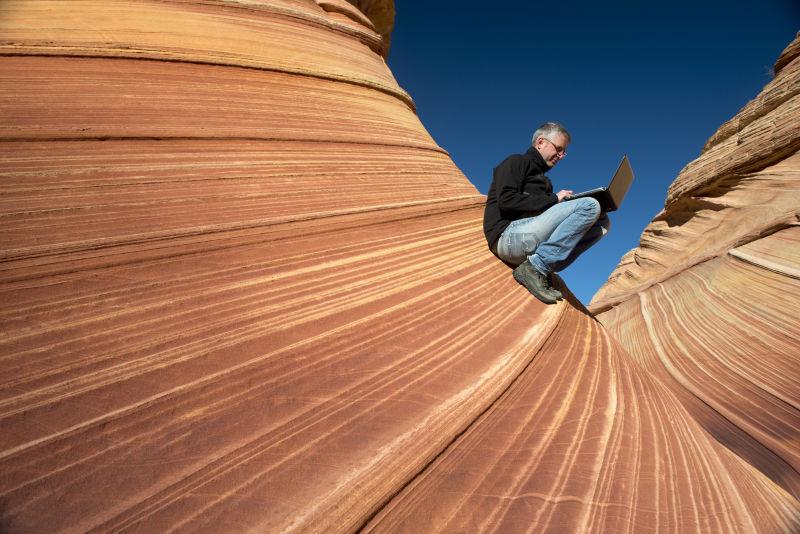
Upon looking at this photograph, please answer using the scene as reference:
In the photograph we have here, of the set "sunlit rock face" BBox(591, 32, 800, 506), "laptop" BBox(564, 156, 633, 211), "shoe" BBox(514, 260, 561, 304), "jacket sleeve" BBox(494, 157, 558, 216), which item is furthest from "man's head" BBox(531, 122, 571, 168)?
"sunlit rock face" BBox(591, 32, 800, 506)

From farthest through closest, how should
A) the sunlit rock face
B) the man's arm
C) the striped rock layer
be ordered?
the sunlit rock face, the man's arm, the striped rock layer

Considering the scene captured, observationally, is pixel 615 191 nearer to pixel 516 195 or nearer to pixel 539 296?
pixel 516 195

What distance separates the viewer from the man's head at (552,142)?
2.00 m

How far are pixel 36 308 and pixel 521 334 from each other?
1.59 metres

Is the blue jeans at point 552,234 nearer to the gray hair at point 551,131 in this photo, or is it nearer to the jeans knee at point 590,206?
the jeans knee at point 590,206

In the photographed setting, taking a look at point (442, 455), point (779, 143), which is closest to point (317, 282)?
point (442, 455)

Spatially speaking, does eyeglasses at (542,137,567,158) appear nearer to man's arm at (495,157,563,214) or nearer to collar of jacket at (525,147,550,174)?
collar of jacket at (525,147,550,174)

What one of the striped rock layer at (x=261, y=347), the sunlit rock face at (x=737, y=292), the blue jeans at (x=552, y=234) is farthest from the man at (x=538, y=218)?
the sunlit rock face at (x=737, y=292)

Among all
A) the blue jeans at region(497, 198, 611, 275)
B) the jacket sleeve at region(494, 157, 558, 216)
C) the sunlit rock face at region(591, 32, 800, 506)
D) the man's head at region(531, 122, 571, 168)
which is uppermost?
the man's head at region(531, 122, 571, 168)

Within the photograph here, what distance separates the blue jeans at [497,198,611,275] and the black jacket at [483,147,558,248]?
51 mm

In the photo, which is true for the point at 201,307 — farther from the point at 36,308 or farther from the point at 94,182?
the point at 94,182

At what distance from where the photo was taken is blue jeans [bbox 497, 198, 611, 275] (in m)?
1.80

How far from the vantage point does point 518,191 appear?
77.2 inches

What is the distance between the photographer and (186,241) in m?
1.32
